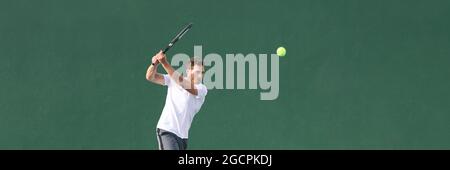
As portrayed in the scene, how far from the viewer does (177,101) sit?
22.3 ft

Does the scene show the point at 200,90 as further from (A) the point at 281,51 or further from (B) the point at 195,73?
(A) the point at 281,51

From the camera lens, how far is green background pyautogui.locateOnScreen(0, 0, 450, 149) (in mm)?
7887

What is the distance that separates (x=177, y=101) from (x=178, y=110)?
0.06 metres

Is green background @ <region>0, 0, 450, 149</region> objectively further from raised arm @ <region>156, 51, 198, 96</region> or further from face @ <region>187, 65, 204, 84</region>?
raised arm @ <region>156, 51, 198, 96</region>

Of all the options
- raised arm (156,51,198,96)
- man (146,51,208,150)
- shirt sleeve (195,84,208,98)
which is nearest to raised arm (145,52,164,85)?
man (146,51,208,150)

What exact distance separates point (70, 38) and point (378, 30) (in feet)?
7.25

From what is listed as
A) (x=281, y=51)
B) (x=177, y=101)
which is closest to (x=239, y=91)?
(x=281, y=51)

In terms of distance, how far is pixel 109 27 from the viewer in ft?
26.0

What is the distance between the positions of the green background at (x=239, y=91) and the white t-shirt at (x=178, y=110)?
1095 mm

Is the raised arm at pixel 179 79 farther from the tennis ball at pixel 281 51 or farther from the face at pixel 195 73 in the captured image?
the tennis ball at pixel 281 51

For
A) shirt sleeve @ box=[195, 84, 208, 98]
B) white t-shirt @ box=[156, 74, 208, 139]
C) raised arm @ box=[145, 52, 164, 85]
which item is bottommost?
white t-shirt @ box=[156, 74, 208, 139]

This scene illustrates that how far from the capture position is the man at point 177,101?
670cm
